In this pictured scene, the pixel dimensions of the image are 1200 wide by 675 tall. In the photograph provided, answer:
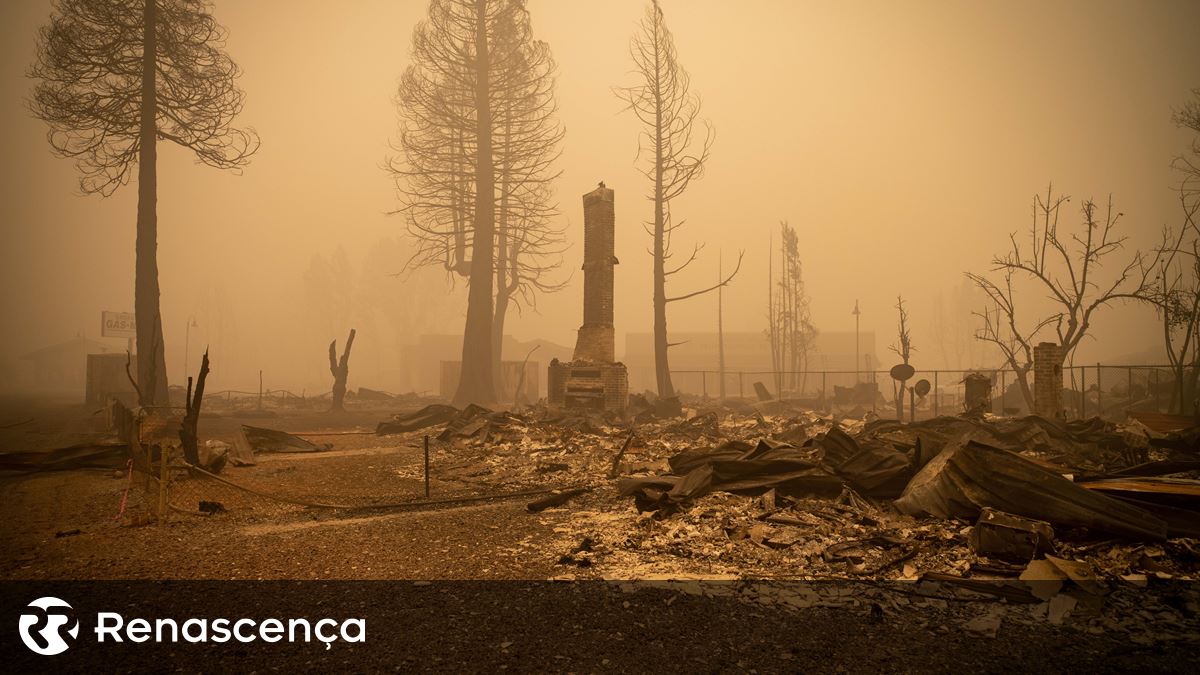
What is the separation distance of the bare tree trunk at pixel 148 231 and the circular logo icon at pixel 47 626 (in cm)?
1256

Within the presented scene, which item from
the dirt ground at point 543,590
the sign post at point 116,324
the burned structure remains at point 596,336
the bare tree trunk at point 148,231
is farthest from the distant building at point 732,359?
the dirt ground at point 543,590

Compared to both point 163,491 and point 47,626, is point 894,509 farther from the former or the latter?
point 163,491

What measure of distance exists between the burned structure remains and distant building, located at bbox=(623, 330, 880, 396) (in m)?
26.5

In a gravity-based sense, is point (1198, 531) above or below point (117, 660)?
above

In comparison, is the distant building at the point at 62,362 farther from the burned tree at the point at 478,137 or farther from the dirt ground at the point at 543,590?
the dirt ground at the point at 543,590

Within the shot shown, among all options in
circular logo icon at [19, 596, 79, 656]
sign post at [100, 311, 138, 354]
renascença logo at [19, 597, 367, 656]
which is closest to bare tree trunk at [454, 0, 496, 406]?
circular logo icon at [19, 596, 79, 656]

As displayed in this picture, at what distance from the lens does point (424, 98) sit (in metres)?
22.2

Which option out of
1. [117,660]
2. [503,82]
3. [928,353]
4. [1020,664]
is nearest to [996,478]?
[1020,664]

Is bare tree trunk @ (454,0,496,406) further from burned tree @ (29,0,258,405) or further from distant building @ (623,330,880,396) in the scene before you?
distant building @ (623,330,880,396)

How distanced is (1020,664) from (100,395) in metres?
25.9

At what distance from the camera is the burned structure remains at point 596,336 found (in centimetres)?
1505

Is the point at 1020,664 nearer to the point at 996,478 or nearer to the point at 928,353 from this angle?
the point at 996,478

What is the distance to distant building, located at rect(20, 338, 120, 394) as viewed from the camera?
49156mm

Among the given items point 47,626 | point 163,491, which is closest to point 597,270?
point 163,491
